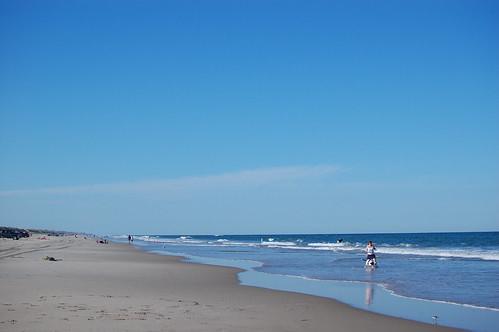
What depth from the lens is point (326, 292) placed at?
18.8 metres

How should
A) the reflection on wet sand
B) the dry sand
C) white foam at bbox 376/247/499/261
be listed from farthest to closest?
white foam at bbox 376/247/499/261
the reflection on wet sand
the dry sand

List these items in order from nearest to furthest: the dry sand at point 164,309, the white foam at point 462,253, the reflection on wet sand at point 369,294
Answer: the dry sand at point 164,309 → the reflection on wet sand at point 369,294 → the white foam at point 462,253

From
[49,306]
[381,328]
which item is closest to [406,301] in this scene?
[381,328]

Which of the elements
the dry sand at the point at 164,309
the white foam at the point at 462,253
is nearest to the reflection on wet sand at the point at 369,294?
the dry sand at the point at 164,309

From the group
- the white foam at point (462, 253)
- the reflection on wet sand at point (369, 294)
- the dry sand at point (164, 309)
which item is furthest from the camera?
the white foam at point (462, 253)

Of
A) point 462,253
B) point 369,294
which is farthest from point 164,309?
point 462,253

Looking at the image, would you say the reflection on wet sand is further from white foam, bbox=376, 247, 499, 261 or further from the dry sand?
white foam, bbox=376, 247, 499, 261

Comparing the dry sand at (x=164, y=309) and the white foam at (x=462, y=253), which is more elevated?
the white foam at (x=462, y=253)

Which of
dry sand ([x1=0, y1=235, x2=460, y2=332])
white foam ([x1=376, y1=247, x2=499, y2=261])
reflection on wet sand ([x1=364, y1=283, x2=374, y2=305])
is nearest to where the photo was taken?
dry sand ([x1=0, y1=235, x2=460, y2=332])

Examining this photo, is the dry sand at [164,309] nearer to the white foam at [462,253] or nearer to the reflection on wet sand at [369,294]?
the reflection on wet sand at [369,294]

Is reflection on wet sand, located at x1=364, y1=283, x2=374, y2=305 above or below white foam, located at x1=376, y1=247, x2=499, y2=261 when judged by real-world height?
below

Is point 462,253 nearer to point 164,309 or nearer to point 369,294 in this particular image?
point 369,294

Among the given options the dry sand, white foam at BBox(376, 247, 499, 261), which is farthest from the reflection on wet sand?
white foam at BBox(376, 247, 499, 261)

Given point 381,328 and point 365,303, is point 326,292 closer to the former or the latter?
point 365,303
